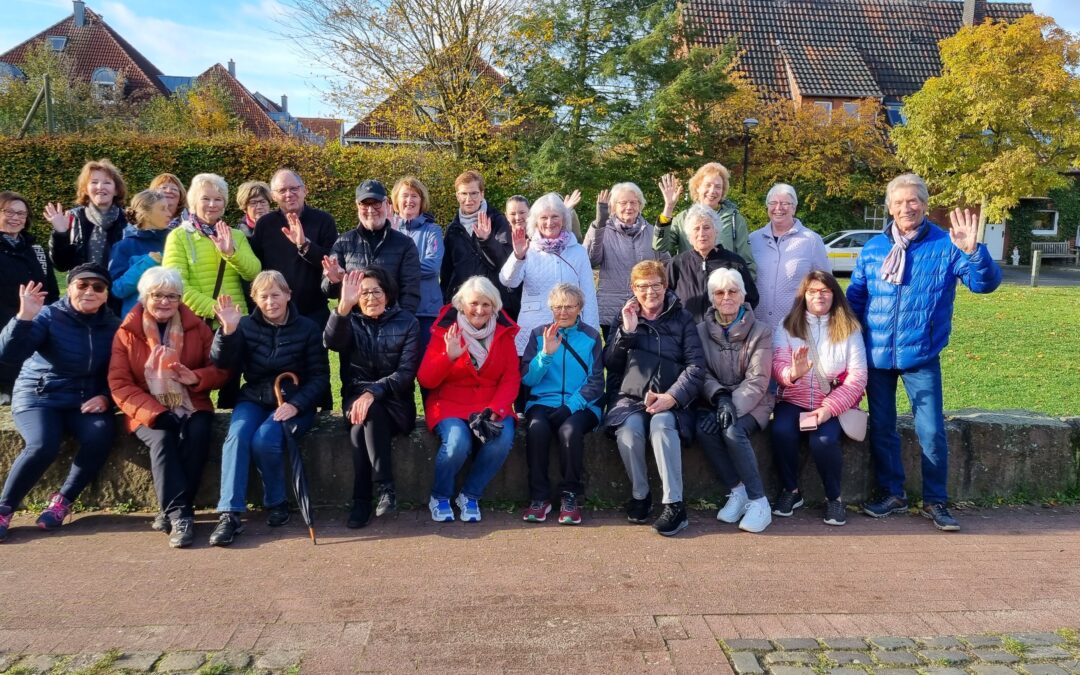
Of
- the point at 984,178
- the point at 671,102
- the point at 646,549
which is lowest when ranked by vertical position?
the point at 646,549

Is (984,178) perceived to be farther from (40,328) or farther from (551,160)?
(40,328)

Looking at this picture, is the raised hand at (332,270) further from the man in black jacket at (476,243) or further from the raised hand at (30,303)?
the raised hand at (30,303)

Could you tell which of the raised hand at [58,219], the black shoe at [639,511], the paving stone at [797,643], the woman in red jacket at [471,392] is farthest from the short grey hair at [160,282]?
the paving stone at [797,643]

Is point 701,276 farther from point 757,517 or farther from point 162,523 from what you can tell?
point 162,523

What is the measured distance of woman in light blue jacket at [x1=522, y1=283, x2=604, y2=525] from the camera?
16.3 feet

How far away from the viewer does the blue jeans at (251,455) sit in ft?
15.5

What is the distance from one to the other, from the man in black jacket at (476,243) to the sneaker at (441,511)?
1.63 m

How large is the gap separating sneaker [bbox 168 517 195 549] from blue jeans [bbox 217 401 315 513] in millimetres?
186

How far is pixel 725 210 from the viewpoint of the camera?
585cm

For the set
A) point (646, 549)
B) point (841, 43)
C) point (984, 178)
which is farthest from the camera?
point (841, 43)

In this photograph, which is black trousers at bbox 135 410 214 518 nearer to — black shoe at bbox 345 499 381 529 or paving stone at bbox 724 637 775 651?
black shoe at bbox 345 499 381 529

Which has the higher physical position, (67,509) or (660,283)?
(660,283)

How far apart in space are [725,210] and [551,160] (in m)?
16.7

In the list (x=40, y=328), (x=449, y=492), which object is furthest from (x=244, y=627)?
(x=40, y=328)
